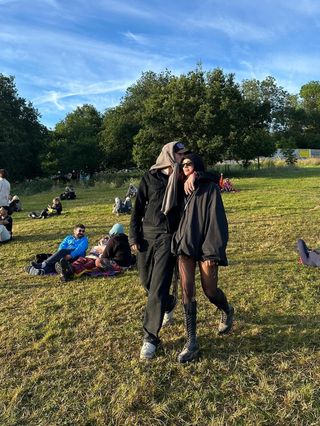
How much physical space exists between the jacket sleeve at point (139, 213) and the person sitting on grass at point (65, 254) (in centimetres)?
301

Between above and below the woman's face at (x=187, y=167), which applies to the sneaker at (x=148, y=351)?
below

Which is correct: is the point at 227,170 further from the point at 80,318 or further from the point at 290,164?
the point at 80,318

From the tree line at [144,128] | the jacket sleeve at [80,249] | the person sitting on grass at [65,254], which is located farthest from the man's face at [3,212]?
the tree line at [144,128]

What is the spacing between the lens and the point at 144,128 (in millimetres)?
30469

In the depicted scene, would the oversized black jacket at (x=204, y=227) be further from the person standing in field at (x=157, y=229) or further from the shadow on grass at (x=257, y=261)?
the shadow on grass at (x=257, y=261)

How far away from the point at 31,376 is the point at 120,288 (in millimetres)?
2384

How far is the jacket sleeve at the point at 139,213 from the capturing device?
386cm

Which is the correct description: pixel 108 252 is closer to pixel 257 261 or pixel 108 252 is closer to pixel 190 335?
pixel 257 261

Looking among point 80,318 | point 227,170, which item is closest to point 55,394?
point 80,318

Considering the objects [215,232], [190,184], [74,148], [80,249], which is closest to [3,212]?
[80,249]

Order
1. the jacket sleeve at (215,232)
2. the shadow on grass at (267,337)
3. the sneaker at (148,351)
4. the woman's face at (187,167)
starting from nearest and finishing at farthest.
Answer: the jacket sleeve at (215,232) → the woman's face at (187,167) → the sneaker at (148,351) → the shadow on grass at (267,337)

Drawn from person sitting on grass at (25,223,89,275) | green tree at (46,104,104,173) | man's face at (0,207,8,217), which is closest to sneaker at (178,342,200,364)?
person sitting on grass at (25,223,89,275)

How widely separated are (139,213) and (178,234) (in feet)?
1.69

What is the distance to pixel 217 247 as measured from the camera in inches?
136
